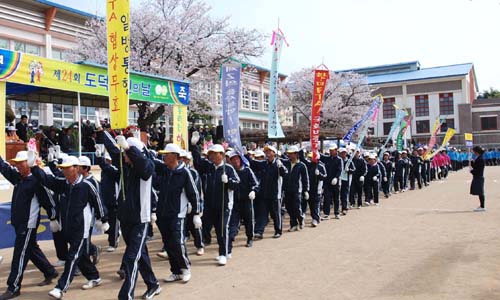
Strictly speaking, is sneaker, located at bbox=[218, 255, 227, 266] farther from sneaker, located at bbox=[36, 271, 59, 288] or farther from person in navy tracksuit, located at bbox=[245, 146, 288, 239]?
sneaker, located at bbox=[36, 271, 59, 288]

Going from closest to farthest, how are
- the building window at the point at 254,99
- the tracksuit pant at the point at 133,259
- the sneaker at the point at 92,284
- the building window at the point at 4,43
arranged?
the tracksuit pant at the point at 133,259 → the sneaker at the point at 92,284 → the building window at the point at 4,43 → the building window at the point at 254,99

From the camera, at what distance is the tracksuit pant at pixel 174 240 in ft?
20.0

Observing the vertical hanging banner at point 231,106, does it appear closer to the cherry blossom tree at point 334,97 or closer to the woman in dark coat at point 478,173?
the woman in dark coat at point 478,173

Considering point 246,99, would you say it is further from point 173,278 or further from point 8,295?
point 8,295

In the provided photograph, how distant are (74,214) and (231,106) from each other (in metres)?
4.07

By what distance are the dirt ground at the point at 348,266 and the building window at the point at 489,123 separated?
52.7 meters

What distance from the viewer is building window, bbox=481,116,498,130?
186 feet

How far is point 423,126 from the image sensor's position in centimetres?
6019

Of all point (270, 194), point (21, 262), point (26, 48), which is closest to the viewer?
point (21, 262)

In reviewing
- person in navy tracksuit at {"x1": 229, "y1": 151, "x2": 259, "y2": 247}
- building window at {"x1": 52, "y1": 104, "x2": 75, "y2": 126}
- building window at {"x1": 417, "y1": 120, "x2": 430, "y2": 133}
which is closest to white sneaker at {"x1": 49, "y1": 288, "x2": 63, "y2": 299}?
person in navy tracksuit at {"x1": 229, "y1": 151, "x2": 259, "y2": 247}

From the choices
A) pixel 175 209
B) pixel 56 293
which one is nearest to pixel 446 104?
pixel 175 209

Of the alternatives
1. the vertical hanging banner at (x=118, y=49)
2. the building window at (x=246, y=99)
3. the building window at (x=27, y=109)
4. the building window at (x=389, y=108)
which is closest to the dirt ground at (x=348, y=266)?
the vertical hanging banner at (x=118, y=49)

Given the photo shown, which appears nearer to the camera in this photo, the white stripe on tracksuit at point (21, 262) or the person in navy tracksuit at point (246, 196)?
the white stripe on tracksuit at point (21, 262)

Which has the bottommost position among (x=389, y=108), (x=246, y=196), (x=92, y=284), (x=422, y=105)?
(x=92, y=284)
